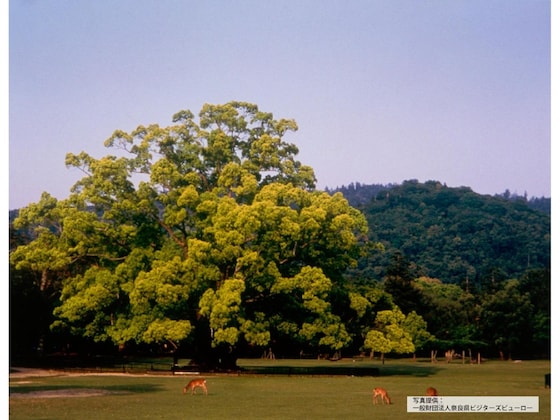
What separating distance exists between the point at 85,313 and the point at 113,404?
12680 millimetres

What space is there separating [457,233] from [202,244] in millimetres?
15573

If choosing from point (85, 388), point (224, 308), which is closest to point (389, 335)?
point (224, 308)

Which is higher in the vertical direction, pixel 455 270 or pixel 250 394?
pixel 455 270

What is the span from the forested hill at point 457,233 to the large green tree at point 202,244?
326 inches

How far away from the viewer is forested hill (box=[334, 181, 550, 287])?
34525 millimetres

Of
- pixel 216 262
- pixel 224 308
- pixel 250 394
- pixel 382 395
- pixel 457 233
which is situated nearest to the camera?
pixel 382 395

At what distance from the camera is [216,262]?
27.7 meters

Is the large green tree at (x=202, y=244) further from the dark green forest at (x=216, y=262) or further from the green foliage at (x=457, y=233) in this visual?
the green foliage at (x=457, y=233)

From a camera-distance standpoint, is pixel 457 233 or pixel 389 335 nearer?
pixel 389 335

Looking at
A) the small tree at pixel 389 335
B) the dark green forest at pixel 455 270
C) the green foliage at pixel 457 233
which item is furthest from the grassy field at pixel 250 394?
the green foliage at pixel 457 233

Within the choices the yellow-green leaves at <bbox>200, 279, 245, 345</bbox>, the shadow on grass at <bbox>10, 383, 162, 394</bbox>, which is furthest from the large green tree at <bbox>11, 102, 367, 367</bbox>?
the shadow on grass at <bbox>10, 383, 162, 394</bbox>

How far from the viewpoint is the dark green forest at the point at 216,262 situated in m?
27.3

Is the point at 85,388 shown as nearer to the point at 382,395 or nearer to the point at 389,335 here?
the point at 382,395

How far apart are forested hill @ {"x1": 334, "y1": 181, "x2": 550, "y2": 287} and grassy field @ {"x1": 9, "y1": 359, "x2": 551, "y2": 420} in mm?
7406
